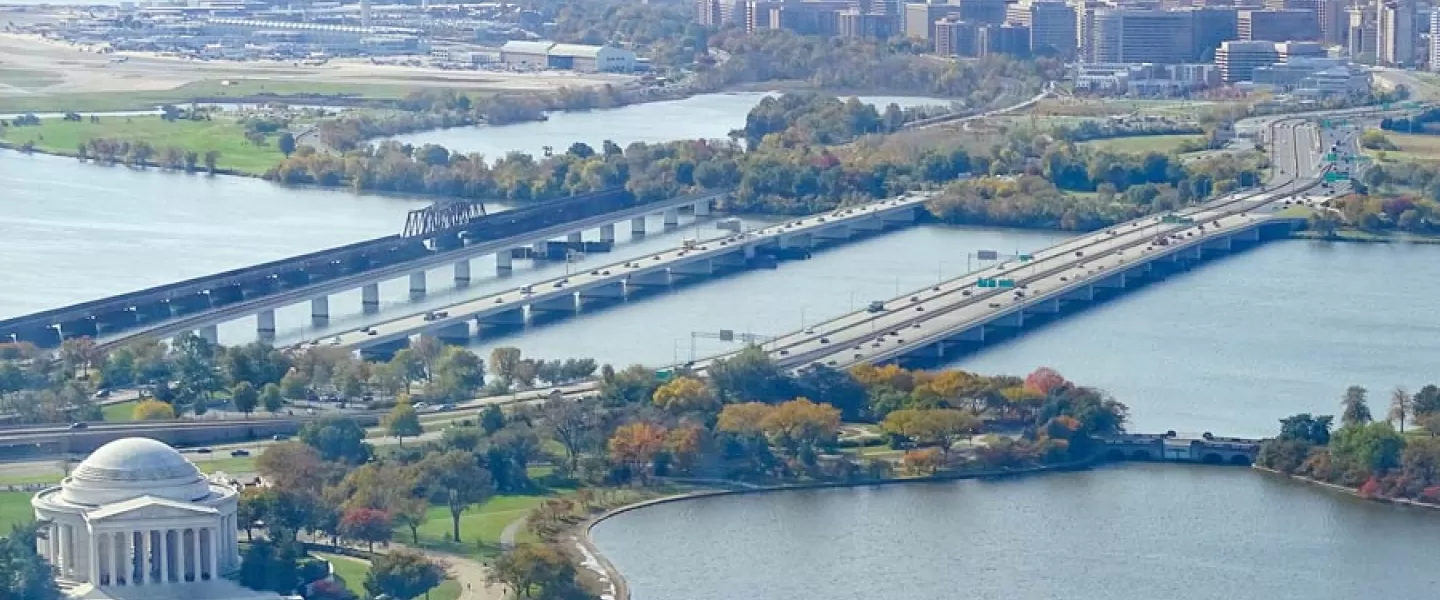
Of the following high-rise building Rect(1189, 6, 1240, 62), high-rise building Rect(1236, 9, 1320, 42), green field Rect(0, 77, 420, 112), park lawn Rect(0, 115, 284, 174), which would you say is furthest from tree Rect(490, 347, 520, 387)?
high-rise building Rect(1236, 9, 1320, 42)

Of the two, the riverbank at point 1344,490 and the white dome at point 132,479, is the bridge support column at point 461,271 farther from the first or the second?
the white dome at point 132,479

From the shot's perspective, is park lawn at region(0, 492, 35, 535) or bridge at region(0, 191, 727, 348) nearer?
park lawn at region(0, 492, 35, 535)

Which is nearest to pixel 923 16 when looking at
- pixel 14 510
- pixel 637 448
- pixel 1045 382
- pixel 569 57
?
pixel 569 57

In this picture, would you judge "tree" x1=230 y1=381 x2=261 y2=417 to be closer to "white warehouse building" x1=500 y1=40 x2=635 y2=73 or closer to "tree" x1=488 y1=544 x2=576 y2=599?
"tree" x1=488 y1=544 x2=576 y2=599

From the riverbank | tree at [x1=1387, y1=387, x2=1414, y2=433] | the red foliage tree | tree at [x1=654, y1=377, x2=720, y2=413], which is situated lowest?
the riverbank

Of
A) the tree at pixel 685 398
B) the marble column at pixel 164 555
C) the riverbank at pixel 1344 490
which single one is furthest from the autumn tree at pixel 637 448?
the marble column at pixel 164 555

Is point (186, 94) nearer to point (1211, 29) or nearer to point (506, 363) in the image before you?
point (1211, 29)

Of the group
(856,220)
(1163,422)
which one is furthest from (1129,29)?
(1163,422)
